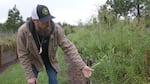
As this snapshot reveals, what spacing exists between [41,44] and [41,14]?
681 mm

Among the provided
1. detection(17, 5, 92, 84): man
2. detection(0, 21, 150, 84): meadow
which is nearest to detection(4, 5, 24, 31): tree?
detection(0, 21, 150, 84): meadow

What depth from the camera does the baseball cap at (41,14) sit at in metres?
4.09

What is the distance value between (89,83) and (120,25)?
74.6 inches

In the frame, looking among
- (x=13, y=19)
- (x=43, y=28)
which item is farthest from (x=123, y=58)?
(x=13, y=19)

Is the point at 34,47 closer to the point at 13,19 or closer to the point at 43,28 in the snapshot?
the point at 43,28

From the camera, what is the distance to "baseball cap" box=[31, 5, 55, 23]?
4090 millimetres

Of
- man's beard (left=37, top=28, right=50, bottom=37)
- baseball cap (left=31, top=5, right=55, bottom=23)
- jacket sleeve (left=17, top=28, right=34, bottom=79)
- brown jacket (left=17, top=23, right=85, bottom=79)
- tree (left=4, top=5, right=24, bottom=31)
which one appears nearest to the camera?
baseball cap (left=31, top=5, right=55, bottom=23)

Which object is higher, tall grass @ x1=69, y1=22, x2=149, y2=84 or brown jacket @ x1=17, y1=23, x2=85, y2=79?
brown jacket @ x1=17, y1=23, x2=85, y2=79

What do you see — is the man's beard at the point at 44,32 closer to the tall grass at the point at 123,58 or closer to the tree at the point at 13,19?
the tall grass at the point at 123,58

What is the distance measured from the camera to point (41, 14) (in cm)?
414

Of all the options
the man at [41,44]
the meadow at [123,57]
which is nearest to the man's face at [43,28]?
the man at [41,44]

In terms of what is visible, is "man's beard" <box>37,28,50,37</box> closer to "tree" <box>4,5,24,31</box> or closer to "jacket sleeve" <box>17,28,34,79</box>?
"jacket sleeve" <box>17,28,34,79</box>

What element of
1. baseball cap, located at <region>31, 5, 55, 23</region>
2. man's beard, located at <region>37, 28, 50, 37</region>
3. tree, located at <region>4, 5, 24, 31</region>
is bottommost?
tree, located at <region>4, 5, 24, 31</region>

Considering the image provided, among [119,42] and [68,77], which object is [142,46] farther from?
[68,77]
